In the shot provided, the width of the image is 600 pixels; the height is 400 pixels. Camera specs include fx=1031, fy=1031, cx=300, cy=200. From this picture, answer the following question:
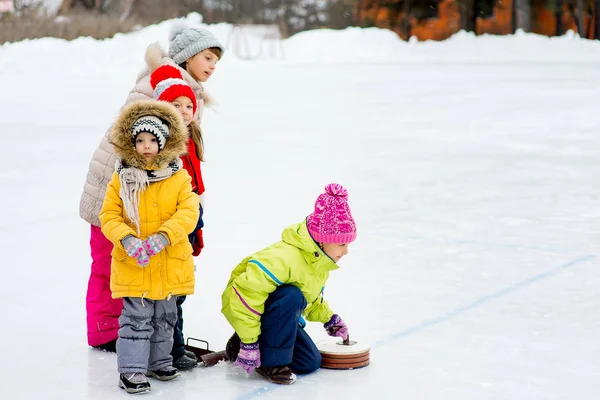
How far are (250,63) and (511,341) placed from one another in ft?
74.0

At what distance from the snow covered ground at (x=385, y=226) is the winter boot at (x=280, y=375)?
0.17 ft

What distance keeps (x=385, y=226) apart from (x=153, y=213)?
12.0 ft

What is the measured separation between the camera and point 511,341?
433 cm

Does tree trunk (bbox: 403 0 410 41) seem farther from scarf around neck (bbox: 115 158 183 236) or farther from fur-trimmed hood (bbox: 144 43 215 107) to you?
scarf around neck (bbox: 115 158 183 236)

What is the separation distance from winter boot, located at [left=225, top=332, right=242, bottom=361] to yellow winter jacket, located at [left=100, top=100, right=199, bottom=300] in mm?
411

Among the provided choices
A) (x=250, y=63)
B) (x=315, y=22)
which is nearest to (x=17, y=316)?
(x=250, y=63)

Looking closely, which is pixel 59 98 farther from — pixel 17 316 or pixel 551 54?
pixel 551 54

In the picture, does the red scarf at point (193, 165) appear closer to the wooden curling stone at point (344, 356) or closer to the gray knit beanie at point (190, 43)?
the gray knit beanie at point (190, 43)

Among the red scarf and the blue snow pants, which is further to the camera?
the red scarf

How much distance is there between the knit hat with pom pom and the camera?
365 cm

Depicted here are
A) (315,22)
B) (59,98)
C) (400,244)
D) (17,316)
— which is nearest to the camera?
(17,316)

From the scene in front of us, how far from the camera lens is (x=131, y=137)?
3.49 m

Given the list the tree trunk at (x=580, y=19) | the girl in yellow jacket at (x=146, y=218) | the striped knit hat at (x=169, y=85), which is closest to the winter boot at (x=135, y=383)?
the girl in yellow jacket at (x=146, y=218)

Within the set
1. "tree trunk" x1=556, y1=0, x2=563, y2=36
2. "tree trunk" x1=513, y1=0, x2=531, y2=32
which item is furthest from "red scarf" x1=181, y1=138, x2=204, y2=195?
"tree trunk" x1=513, y1=0, x2=531, y2=32
